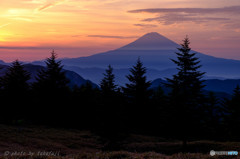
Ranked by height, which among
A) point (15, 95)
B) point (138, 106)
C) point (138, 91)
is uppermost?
point (138, 91)

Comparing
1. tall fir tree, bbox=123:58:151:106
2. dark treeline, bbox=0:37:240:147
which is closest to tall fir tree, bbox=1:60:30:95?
dark treeline, bbox=0:37:240:147

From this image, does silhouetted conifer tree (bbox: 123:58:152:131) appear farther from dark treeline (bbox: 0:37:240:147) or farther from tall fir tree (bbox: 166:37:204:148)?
tall fir tree (bbox: 166:37:204:148)

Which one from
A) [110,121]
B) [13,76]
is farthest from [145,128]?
[13,76]

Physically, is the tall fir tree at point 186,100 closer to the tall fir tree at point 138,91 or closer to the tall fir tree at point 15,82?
the tall fir tree at point 138,91

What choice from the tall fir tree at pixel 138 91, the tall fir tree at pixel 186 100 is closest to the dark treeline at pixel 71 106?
the tall fir tree at pixel 138 91

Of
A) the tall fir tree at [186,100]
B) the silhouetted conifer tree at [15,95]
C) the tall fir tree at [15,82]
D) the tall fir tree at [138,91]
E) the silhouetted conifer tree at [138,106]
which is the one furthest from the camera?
the tall fir tree at [138,91]

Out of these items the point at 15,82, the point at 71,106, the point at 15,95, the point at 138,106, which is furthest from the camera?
the point at 71,106

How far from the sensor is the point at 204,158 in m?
10.0

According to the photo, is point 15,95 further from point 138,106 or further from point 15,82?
point 138,106

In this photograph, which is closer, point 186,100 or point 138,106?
point 186,100

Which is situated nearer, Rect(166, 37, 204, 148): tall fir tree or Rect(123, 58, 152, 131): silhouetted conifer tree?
Rect(166, 37, 204, 148): tall fir tree

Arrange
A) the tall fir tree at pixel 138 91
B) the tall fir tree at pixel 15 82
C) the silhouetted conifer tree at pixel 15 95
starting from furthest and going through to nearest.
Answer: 1. the tall fir tree at pixel 138 91
2. the tall fir tree at pixel 15 82
3. the silhouetted conifer tree at pixel 15 95

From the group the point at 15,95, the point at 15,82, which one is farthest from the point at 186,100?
the point at 15,82

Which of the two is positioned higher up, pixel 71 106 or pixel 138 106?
pixel 138 106
